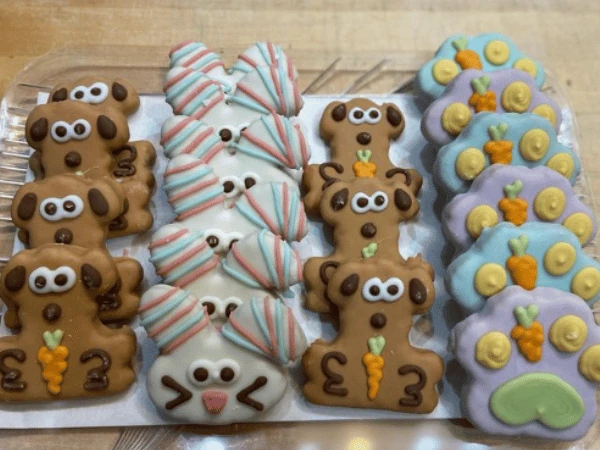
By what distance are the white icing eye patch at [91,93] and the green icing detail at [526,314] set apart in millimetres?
1015

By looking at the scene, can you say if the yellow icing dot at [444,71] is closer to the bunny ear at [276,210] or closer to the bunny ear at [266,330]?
the bunny ear at [276,210]

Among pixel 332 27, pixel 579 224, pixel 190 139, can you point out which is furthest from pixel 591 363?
pixel 332 27

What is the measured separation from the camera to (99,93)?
162 cm

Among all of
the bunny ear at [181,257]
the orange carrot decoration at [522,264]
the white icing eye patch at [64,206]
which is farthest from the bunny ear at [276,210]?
the orange carrot decoration at [522,264]

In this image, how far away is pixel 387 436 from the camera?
4.60ft

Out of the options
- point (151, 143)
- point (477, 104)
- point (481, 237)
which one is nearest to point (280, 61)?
point (151, 143)

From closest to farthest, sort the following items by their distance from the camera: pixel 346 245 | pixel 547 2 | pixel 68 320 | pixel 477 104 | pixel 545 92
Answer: pixel 68 320 < pixel 346 245 < pixel 477 104 < pixel 545 92 < pixel 547 2

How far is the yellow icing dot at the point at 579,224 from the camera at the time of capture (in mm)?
1497

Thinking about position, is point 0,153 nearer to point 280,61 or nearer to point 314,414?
point 280,61

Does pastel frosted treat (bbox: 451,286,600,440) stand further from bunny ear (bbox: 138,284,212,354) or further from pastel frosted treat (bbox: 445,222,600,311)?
bunny ear (bbox: 138,284,212,354)

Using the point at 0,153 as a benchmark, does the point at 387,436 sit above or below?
below

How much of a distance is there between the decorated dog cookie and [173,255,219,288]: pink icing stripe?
485mm

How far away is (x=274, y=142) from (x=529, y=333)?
25.3 inches

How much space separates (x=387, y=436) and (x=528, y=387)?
0.29 metres
